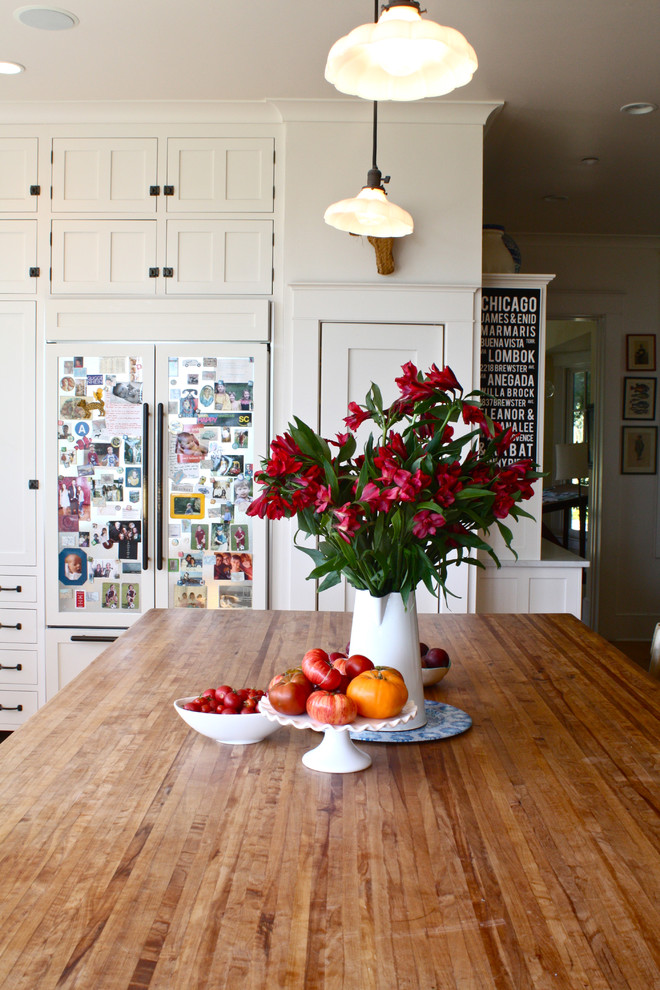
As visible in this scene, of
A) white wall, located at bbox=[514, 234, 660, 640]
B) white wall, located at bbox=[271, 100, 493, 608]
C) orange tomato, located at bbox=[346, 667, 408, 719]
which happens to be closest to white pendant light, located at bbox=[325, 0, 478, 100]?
orange tomato, located at bbox=[346, 667, 408, 719]

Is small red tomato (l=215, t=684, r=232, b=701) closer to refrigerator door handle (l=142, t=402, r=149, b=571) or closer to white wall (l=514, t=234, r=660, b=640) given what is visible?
refrigerator door handle (l=142, t=402, r=149, b=571)

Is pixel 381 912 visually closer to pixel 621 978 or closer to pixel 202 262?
pixel 621 978

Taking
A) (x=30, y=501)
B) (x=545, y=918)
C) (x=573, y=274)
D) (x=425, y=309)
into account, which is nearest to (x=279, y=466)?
(x=545, y=918)

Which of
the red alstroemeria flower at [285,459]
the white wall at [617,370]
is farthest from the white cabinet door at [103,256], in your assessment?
the white wall at [617,370]

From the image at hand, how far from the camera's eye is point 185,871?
108 cm

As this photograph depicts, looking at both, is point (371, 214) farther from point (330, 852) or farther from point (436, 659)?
point (330, 852)

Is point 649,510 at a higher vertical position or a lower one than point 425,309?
lower

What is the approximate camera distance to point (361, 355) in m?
3.89

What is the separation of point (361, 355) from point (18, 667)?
7.16 feet

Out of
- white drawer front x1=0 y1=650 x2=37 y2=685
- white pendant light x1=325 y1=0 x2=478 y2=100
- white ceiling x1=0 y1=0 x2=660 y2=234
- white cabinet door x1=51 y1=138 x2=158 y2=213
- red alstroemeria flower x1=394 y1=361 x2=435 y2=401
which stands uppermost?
white ceiling x1=0 y1=0 x2=660 y2=234

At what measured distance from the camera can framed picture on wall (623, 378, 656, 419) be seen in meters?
6.30

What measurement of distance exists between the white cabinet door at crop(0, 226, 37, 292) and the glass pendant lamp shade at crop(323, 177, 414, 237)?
200cm

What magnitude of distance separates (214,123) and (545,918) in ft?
12.3

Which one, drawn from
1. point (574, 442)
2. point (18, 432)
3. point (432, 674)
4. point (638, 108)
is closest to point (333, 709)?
point (432, 674)
